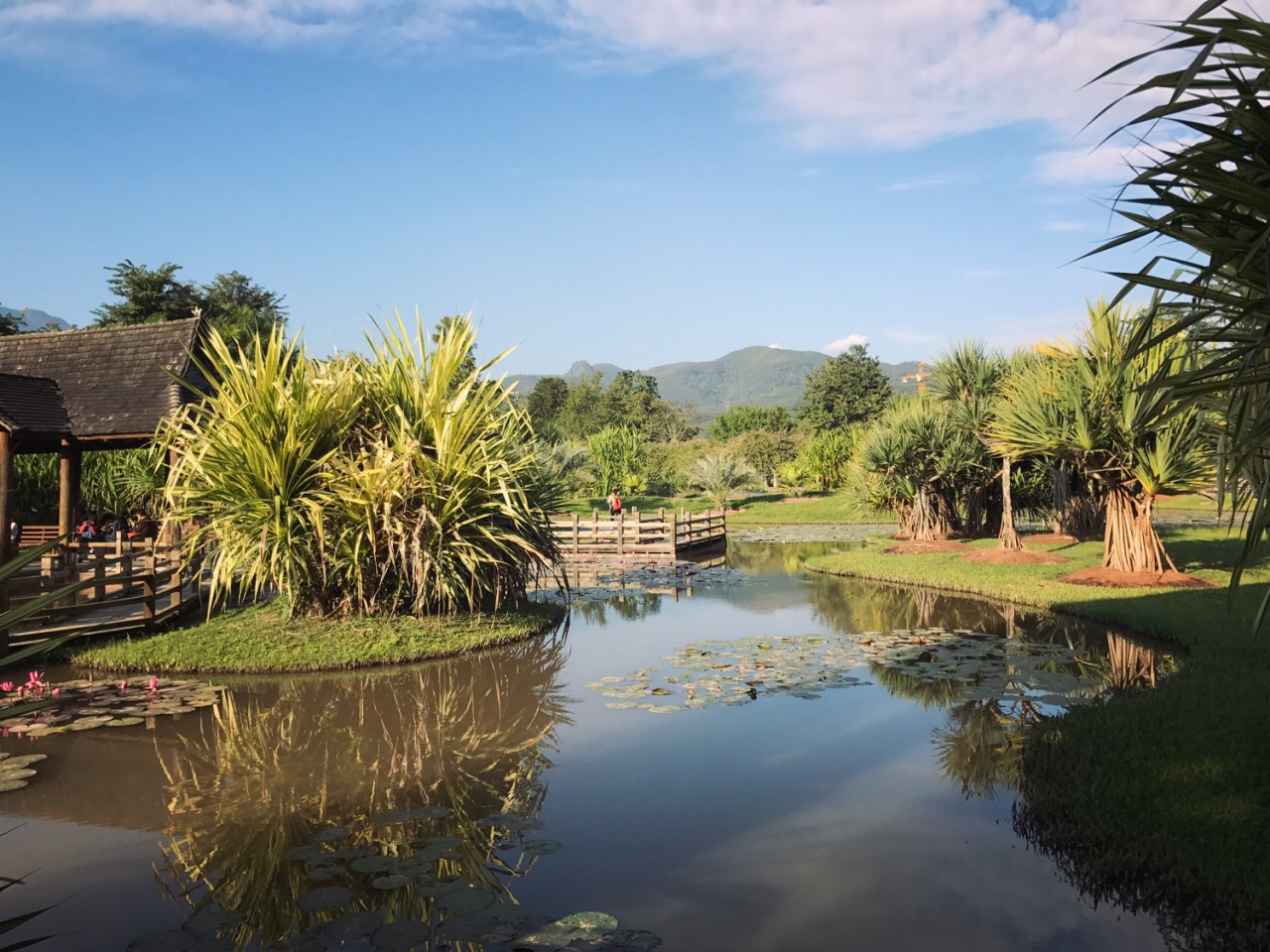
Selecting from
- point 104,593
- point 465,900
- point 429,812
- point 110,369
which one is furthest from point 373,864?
point 110,369

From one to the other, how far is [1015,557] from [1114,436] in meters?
4.33

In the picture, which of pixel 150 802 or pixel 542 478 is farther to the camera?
pixel 542 478

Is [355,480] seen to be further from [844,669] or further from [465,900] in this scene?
[465,900]

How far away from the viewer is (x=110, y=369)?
16.0 metres

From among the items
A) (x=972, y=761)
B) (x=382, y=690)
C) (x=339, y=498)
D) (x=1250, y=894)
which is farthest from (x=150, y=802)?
(x=1250, y=894)

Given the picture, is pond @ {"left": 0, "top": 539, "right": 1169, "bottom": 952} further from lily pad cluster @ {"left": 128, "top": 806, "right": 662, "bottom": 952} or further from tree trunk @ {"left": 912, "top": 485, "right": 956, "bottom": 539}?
tree trunk @ {"left": 912, "top": 485, "right": 956, "bottom": 539}

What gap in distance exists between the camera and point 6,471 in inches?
457

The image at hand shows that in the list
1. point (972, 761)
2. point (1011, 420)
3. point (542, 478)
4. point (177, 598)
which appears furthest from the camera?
point (1011, 420)

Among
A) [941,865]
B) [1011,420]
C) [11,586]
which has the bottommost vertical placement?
[941,865]

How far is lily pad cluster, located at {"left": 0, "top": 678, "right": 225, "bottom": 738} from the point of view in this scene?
834cm

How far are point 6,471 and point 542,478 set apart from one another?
272 inches

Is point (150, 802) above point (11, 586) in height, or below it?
below

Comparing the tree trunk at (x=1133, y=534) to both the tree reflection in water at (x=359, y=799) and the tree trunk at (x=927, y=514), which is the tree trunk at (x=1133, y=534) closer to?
the tree trunk at (x=927, y=514)

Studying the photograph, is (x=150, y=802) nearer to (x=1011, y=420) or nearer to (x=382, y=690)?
(x=382, y=690)
